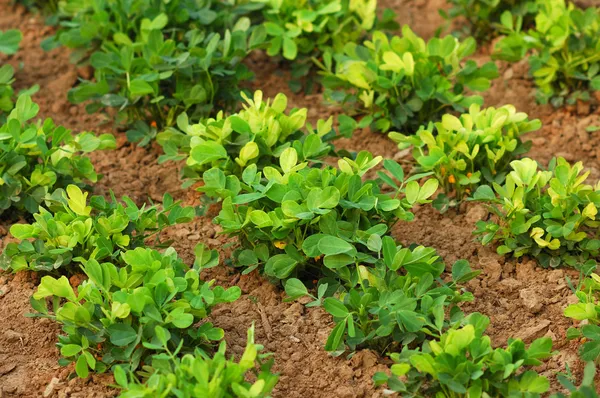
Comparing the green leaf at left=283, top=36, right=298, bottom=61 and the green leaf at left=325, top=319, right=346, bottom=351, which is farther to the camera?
the green leaf at left=283, top=36, right=298, bottom=61

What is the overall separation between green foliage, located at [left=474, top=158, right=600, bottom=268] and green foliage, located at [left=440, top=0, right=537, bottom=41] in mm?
1503

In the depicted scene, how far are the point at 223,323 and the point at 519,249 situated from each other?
3.52ft

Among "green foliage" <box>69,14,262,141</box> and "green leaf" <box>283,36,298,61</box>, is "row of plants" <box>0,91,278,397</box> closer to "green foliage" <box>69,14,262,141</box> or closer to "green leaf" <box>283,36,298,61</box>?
"green foliage" <box>69,14,262,141</box>

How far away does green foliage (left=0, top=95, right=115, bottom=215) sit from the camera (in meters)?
3.43

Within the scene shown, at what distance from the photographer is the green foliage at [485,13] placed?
15.3ft

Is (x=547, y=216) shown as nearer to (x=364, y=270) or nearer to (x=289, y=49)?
(x=364, y=270)

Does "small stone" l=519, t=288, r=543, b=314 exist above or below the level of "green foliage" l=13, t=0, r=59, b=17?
below

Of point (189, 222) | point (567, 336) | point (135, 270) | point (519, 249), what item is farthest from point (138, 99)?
point (567, 336)

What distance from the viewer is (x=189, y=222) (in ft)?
11.8

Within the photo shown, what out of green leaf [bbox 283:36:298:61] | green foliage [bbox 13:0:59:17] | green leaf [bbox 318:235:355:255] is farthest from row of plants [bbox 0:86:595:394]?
green foliage [bbox 13:0:59:17]

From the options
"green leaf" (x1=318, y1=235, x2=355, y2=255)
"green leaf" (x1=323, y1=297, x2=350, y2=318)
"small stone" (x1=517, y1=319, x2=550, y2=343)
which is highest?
"green leaf" (x1=318, y1=235, x2=355, y2=255)

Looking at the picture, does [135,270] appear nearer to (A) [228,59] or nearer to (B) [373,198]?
(B) [373,198]

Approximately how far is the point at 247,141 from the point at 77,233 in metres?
0.73

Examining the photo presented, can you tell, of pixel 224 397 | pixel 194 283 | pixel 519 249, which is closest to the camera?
pixel 224 397
